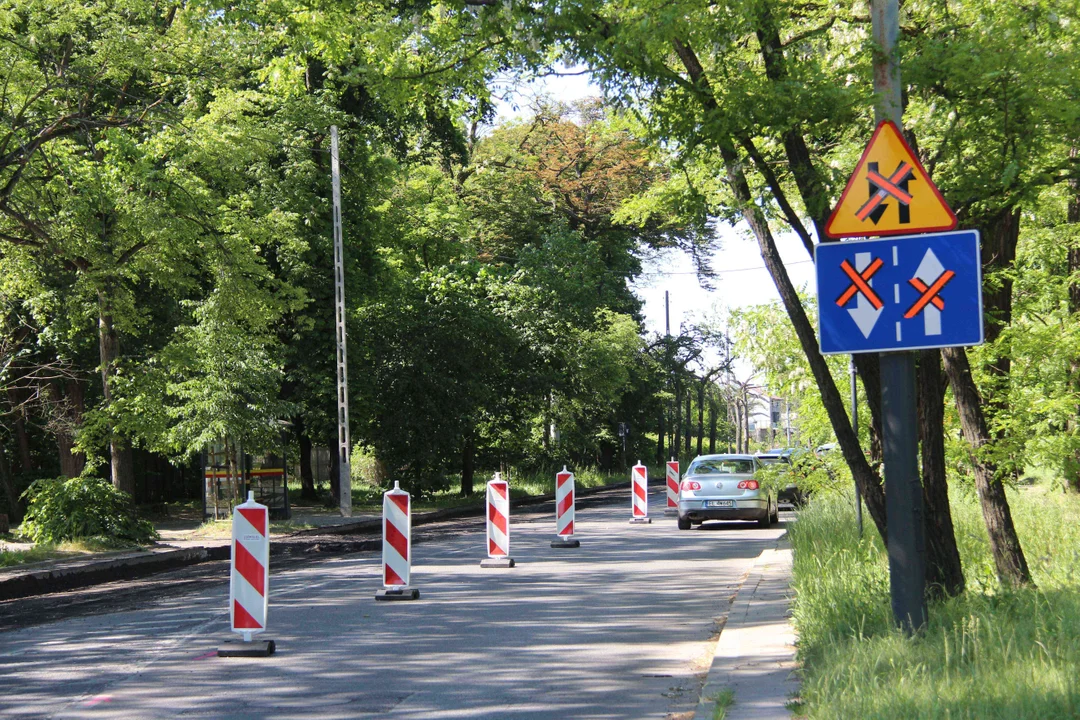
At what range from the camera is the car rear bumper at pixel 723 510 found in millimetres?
20828

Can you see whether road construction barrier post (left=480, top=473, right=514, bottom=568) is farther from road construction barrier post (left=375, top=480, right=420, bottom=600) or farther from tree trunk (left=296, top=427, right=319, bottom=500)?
tree trunk (left=296, top=427, right=319, bottom=500)

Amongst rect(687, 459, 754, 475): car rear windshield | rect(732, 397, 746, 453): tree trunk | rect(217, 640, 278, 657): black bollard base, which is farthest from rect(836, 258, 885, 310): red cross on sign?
rect(732, 397, 746, 453): tree trunk

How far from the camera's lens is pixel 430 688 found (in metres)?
7.62

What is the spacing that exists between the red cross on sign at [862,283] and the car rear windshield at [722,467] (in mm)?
14807

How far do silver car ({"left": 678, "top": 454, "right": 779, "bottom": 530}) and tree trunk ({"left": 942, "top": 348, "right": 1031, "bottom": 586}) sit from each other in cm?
1064

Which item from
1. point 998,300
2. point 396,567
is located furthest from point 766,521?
point 998,300

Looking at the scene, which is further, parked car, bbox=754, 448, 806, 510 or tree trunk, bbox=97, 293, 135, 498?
parked car, bbox=754, 448, 806, 510

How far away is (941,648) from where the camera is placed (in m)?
6.13

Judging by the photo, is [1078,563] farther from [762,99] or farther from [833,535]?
[762,99]

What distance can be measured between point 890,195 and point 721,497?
581 inches

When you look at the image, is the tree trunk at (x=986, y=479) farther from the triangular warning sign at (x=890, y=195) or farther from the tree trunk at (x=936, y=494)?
the triangular warning sign at (x=890, y=195)

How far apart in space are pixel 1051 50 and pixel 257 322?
17.9 m

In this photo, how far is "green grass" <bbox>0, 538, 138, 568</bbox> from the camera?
1641cm

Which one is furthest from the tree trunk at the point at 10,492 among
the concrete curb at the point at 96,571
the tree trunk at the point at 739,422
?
the tree trunk at the point at 739,422
